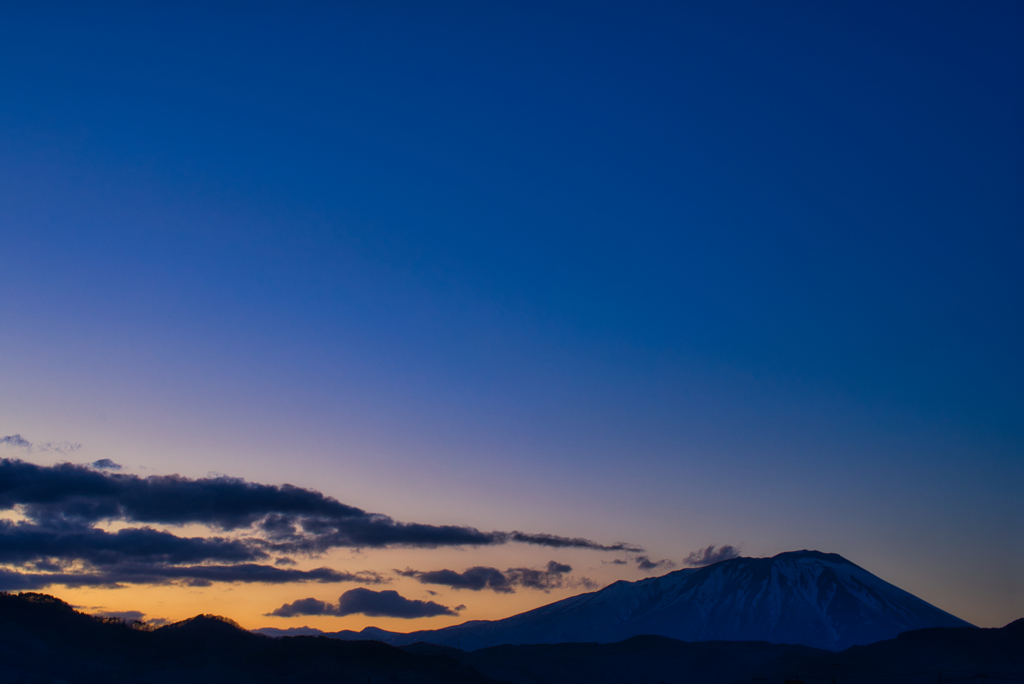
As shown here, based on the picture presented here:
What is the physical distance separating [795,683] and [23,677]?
161770 millimetres

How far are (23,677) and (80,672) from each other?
83.0 ft

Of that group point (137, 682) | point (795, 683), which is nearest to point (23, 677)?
point (137, 682)

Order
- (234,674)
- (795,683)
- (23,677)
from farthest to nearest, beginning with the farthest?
(234,674) → (23,677) → (795,683)

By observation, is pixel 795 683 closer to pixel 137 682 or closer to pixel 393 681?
pixel 393 681

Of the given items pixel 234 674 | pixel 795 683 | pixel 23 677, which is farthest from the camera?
pixel 234 674

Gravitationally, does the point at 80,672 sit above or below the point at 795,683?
below

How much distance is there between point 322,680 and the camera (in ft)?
655

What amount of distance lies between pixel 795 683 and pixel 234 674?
13314 centimetres

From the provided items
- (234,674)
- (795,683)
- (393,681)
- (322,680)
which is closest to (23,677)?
(234,674)

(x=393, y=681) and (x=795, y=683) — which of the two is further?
(x=393, y=681)

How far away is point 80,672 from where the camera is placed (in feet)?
654

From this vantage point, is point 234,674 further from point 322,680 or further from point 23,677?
point 23,677

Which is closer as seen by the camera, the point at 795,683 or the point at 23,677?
the point at 795,683

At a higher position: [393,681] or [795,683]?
[795,683]
